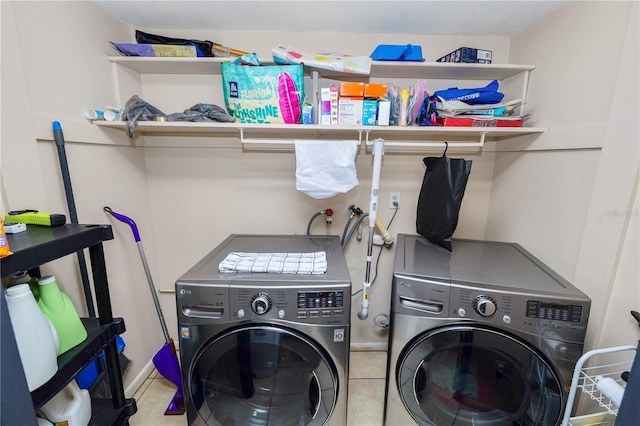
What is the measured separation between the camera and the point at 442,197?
4.55 feet

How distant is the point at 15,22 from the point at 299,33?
1.23 metres

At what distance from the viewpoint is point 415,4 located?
52.5 inches

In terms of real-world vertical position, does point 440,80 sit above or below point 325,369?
above

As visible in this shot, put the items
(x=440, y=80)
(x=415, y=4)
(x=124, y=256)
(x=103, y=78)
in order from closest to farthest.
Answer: (x=415, y=4), (x=103, y=78), (x=124, y=256), (x=440, y=80)

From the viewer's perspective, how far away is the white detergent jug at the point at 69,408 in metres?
0.91

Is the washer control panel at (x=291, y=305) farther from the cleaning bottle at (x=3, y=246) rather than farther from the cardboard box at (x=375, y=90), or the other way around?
the cardboard box at (x=375, y=90)

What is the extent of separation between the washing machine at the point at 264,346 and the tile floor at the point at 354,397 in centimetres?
41

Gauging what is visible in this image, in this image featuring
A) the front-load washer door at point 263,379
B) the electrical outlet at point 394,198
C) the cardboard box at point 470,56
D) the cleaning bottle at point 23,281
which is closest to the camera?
the cleaning bottle at point 23,281

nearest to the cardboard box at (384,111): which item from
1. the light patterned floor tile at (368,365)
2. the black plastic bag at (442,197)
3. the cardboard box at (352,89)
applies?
the cardboard box at (352,89)

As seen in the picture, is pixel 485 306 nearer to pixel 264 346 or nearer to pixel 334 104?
pixel 264 346

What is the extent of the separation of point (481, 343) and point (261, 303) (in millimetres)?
889

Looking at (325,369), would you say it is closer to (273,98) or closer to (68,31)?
(273,98)

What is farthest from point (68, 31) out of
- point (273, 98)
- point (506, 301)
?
point (506, 301)

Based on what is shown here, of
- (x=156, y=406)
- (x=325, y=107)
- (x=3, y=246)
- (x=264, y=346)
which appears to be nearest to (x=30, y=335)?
(x=3, y=246)
